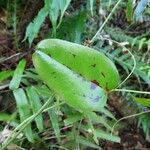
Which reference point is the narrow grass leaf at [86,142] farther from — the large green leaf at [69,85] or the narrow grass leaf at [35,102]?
the large green leaf at [69,85]

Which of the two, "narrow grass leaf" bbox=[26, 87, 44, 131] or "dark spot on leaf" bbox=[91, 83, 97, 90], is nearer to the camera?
"dark spot on leaf" bbox=[91, 83, 97, 90]

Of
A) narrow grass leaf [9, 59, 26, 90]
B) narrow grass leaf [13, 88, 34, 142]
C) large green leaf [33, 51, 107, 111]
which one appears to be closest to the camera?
large green leaf [33, 51, 107, 111]

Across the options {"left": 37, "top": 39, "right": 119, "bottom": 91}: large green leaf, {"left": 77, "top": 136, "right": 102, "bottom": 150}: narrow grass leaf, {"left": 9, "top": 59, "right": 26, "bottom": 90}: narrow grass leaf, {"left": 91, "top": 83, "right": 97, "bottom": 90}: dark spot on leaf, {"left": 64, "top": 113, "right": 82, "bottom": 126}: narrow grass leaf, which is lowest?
{"left": 77, "top": 136, "right": 102, "bottom": 150}: narrow grass leaf

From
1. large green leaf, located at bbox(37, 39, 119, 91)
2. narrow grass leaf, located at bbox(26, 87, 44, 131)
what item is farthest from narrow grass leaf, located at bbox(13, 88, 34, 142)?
large green leaf, located at bbox(37, 39, 119, 91)

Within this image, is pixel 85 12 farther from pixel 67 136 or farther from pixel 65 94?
pixel 65 94

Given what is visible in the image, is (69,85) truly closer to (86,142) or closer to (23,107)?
(23,107)

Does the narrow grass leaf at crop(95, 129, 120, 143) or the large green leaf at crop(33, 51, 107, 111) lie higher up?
the large green leaf at crop(33, 51, 107, 111)

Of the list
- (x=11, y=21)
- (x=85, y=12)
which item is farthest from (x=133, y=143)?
(x=11, y=21)

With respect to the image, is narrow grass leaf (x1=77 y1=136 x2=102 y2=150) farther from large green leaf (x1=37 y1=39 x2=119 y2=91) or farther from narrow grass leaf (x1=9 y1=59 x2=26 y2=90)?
large green leaf (x1=37 y1=39 x2=119 y2=91)

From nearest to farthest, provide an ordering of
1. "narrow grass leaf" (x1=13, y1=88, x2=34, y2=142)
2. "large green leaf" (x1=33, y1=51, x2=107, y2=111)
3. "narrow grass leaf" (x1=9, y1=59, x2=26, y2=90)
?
"large green leaf" (x1=33, y1=51, x2=107, y2=111)
"narrow grass leaf" (x1=13, y1=88, x2=34, y2=142)
"narrow grass leaf" (x1=9, y1=59, x2=26, y2=90)
